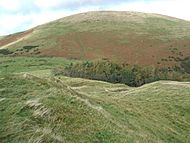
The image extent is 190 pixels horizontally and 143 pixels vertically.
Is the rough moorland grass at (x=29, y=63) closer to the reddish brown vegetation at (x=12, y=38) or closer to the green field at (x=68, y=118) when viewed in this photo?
the reddish brown vegetation at (x=12, y=38)

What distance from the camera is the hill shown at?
98.7m

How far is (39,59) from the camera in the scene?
316 feet

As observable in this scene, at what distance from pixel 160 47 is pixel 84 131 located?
302ft

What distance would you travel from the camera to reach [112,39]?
376ft

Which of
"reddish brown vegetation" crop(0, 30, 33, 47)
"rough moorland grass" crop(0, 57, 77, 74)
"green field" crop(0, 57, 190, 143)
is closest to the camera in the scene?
"green field" crop(0, 57, 190, 143)

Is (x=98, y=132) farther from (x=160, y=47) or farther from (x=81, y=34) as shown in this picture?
(x=81, y=34)

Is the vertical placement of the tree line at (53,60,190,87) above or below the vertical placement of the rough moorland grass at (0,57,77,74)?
above

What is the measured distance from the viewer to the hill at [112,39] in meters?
98.7

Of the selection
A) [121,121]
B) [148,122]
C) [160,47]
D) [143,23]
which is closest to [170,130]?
[148,122]

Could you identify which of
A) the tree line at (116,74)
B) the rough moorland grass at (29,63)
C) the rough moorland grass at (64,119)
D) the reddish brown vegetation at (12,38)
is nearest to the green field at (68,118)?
the rough moorland grass at (64,119)

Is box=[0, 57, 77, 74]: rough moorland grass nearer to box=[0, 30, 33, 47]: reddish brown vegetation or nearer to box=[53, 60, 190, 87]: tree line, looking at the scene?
box=[53, 60, 190, 87]: tree line

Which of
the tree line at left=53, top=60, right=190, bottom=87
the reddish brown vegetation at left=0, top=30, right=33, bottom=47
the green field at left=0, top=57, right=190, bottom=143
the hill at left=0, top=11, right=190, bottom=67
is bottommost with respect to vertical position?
the reddish brown vegetation at left=0, top=30, right=33, bottom=47

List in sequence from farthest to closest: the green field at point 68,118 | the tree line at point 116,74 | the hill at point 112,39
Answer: the hill at point 112,39 < the tree line at point 116,74 < the green field at point 68,118

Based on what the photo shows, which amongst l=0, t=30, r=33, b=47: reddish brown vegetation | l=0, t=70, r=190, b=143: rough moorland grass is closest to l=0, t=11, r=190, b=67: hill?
l=0, t=30, r=33, b=47: reddish brown vegetation
